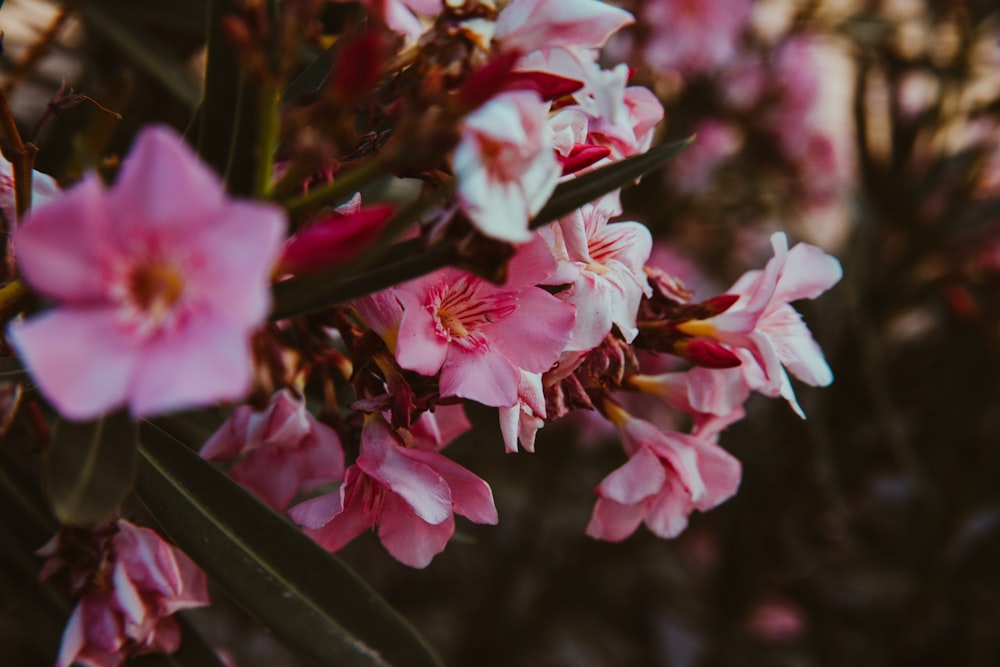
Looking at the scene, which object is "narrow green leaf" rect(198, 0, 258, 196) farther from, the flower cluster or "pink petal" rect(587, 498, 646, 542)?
"pink petal" rect(587, 498, 646, 542)

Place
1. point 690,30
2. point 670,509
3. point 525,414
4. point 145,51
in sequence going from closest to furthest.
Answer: point 525,414
point 670,509
point 145,51
point 690,30

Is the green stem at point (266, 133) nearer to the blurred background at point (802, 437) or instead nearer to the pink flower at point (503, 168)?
the pink flower at point (503, 168)

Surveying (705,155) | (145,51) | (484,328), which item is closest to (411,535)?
(484,328)

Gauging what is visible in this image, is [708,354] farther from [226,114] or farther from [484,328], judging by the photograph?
[226,114]

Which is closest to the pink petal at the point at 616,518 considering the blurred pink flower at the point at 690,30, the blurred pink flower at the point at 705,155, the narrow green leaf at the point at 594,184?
the narrow green leaf at the point at 594,184

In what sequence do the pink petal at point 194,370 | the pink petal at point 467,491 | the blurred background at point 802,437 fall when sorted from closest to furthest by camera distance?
the pink petal at point 194,370 → the pink petal at point 467,491 → the blurred background at point 802,437
